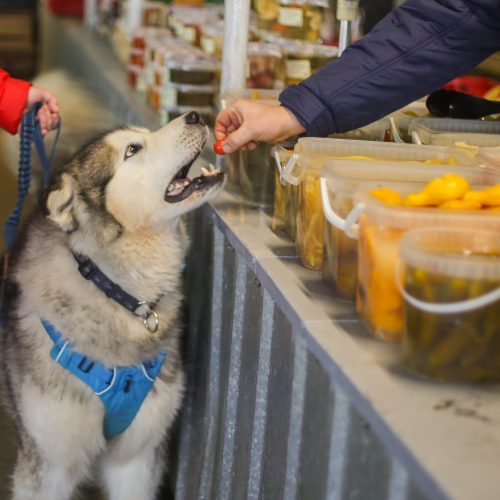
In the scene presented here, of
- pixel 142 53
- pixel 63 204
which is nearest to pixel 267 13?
pixel 142 53

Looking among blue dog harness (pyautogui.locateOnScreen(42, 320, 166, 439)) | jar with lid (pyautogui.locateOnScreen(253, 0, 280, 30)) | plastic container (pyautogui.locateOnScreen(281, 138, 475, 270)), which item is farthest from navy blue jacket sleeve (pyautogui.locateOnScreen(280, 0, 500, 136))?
jar with lid (pyautogui.locateOnScreen(253, 0, 280, 30))

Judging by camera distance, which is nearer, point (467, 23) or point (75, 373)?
point (467, 23)

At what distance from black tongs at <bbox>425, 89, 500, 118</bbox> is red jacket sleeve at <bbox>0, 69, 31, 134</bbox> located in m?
1.28

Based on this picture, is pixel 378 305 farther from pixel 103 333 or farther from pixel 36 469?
pixel 36 469

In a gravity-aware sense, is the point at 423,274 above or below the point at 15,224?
above

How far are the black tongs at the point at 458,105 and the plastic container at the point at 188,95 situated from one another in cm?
151

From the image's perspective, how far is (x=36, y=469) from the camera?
2432 mm

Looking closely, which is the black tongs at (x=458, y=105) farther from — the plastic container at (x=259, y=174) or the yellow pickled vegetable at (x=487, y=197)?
the yellow pickled vegetable at (x=487, y=197)

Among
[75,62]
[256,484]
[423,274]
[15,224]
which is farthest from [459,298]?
[75,62]

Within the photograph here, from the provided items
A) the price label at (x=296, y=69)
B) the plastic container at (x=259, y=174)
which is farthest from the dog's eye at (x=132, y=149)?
the price label at (x=296, y=69)

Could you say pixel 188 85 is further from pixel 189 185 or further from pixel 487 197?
pixel 487 197

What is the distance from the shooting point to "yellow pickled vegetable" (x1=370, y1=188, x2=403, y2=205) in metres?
1.65

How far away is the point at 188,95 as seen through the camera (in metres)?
3.99

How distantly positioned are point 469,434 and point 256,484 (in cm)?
85
